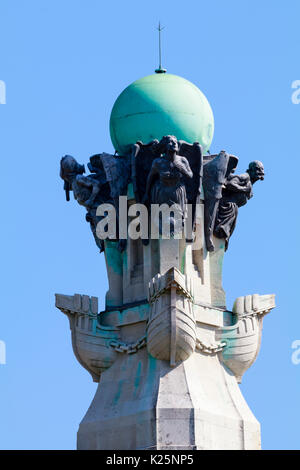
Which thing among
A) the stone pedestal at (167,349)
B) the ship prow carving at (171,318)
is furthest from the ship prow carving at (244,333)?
the ship prow carving at (171,318)

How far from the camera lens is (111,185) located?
62.0 metres

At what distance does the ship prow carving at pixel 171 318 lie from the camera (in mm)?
59656

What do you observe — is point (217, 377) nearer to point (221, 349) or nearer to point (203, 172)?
point (221, 349)

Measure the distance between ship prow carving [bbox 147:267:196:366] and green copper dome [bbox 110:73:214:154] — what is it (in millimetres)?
3930

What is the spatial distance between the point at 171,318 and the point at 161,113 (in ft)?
17.9

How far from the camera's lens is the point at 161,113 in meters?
61.8

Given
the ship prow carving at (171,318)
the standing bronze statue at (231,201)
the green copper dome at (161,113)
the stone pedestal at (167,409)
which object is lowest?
the stone pedestal at (167,409)

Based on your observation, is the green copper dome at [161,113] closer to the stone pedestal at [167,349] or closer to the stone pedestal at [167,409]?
the stone pedestal at [167,349]

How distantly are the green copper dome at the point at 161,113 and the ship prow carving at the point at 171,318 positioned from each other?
3930mm

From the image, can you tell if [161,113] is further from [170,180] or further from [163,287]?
[163,287]

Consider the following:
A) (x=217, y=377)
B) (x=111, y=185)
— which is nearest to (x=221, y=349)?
(x=217, y=377)
